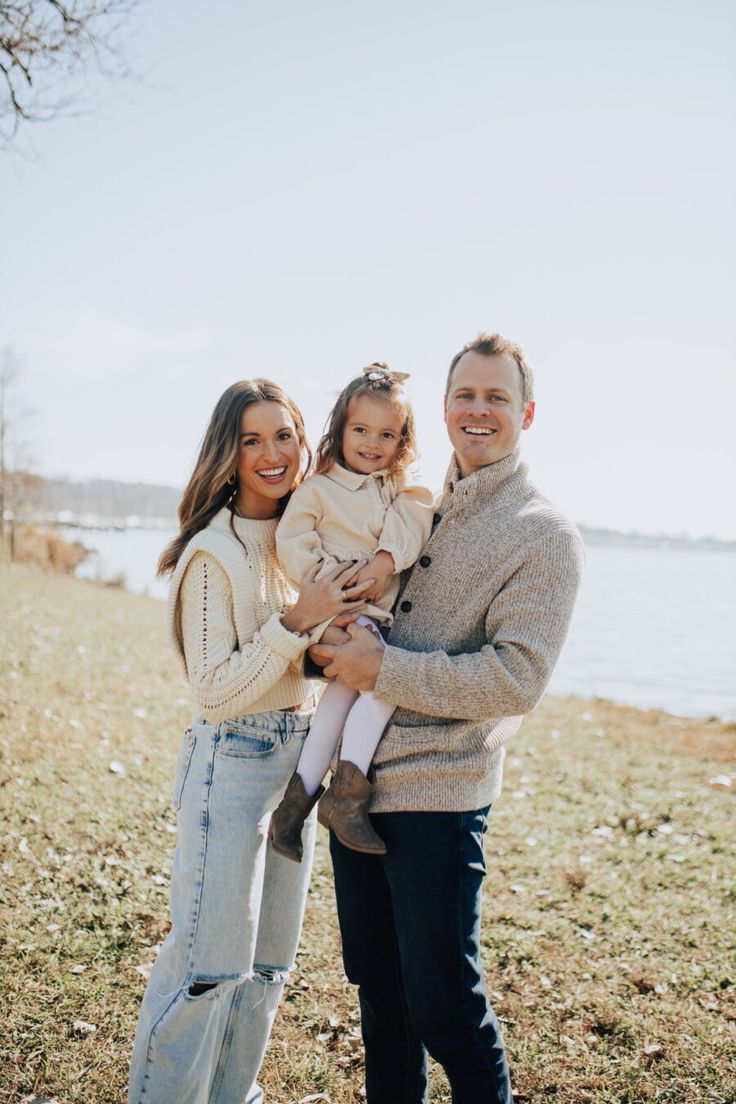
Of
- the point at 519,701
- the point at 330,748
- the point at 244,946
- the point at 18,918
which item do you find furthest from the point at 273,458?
the point at 18,918

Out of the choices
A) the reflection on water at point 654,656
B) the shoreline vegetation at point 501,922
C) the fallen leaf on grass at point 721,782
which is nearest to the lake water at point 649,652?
the reflection on water at point 654,656

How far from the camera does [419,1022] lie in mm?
2350

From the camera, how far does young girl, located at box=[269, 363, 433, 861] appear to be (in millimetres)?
2525

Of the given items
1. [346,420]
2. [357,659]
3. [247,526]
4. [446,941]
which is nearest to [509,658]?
[357,659]

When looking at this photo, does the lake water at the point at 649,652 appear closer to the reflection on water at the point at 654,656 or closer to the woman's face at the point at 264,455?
the reflection on water at the point at 654,656

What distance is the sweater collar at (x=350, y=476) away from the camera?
119 inches

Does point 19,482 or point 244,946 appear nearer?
point 244,946

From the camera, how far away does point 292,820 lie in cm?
267

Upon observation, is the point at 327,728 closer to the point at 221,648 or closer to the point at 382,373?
the point at 221,648

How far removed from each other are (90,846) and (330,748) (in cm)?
348

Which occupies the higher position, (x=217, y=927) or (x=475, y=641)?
(x=475, y=641)

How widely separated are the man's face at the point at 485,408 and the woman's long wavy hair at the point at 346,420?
0.48m

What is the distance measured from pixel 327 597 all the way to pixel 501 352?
1011 mm

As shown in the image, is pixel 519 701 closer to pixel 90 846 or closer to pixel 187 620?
pixel 187 620
